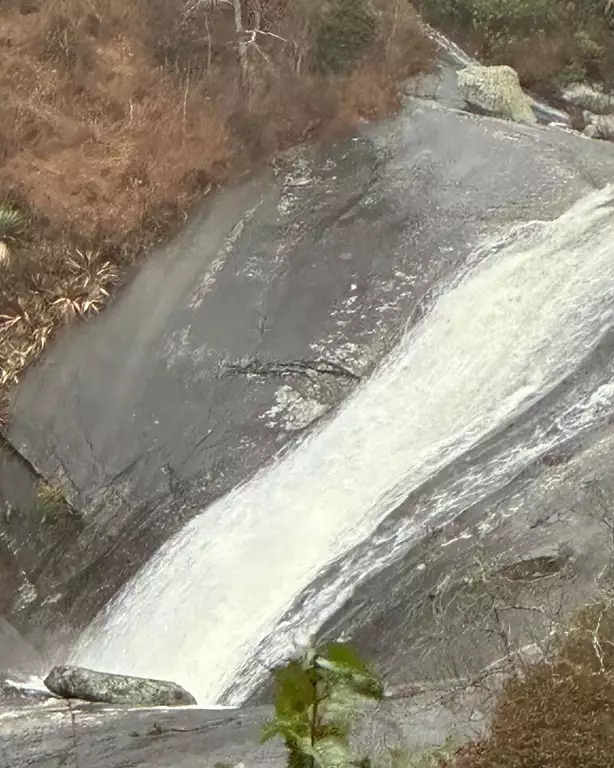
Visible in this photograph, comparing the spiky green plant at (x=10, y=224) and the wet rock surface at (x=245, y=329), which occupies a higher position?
the spiky green plant at (x=10, y=224)

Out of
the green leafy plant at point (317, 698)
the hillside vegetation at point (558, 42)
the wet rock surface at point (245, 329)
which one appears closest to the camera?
the green leafy plant at point (317, 698)

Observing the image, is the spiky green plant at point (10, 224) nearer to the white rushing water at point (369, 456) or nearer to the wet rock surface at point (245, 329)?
the wet rock surface at point (245, 329)

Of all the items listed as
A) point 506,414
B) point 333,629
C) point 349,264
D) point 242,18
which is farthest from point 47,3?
point 333,629

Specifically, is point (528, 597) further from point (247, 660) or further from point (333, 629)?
point (247, 660)

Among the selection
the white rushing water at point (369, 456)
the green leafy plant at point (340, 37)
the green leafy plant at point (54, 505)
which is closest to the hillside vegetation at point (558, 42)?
the green leafy plant at point (340, 37)

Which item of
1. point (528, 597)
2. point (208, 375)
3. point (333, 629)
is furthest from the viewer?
point (208, 375)

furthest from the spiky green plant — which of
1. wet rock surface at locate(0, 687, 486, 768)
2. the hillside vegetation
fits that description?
the hillside vegetation

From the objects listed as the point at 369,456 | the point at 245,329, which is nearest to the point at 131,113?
the point at 245,329
